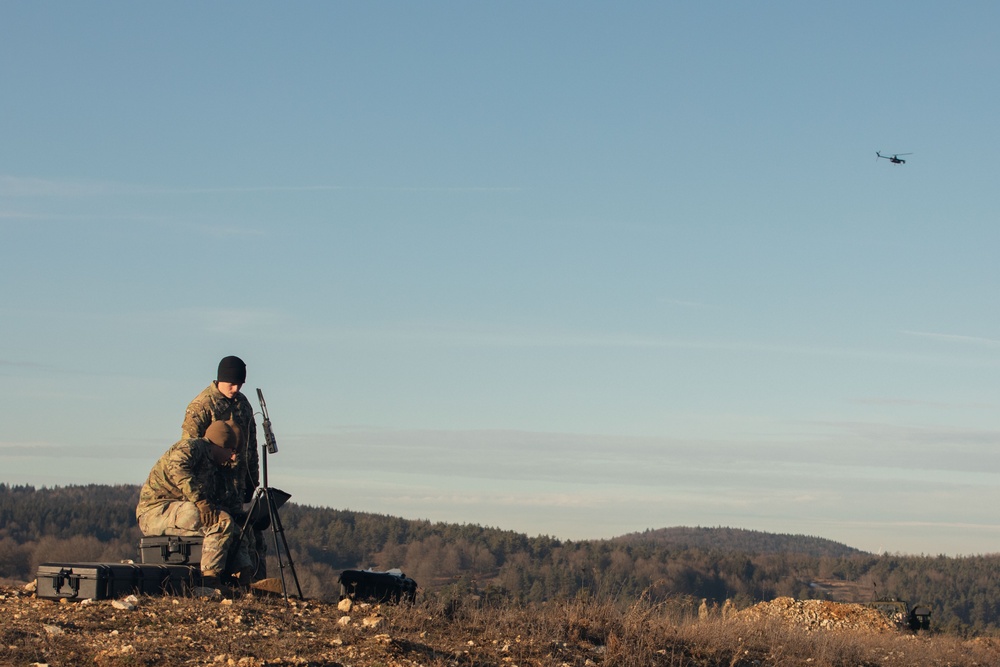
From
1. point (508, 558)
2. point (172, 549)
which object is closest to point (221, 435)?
point (172, 549)

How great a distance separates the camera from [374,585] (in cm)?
1426

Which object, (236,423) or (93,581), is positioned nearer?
(93,581)

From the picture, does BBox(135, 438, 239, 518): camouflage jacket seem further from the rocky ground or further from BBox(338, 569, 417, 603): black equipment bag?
BBox(338, 569, 417, 603): black equipment bag

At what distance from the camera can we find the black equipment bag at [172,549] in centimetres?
1342

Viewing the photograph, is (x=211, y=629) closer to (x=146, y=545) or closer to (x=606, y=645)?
(x=146, y=545)

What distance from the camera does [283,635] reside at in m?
11.4

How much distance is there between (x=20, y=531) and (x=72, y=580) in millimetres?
78937

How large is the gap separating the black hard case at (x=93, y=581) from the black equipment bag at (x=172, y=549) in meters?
0.60

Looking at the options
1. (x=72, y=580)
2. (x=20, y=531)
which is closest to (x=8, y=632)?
(x=72, y=580)

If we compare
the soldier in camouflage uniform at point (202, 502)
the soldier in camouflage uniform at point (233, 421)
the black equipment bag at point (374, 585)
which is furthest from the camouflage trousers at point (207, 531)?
the black equipment bag at point (374, 585)

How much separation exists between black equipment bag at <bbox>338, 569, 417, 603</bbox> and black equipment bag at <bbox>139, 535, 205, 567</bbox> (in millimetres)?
1819

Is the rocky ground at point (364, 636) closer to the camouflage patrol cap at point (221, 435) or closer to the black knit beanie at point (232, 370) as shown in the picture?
the camouflage patrol cap at point (221, 435)

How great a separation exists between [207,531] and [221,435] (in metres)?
1.17

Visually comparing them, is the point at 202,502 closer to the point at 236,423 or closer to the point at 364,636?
the point at 236,423
